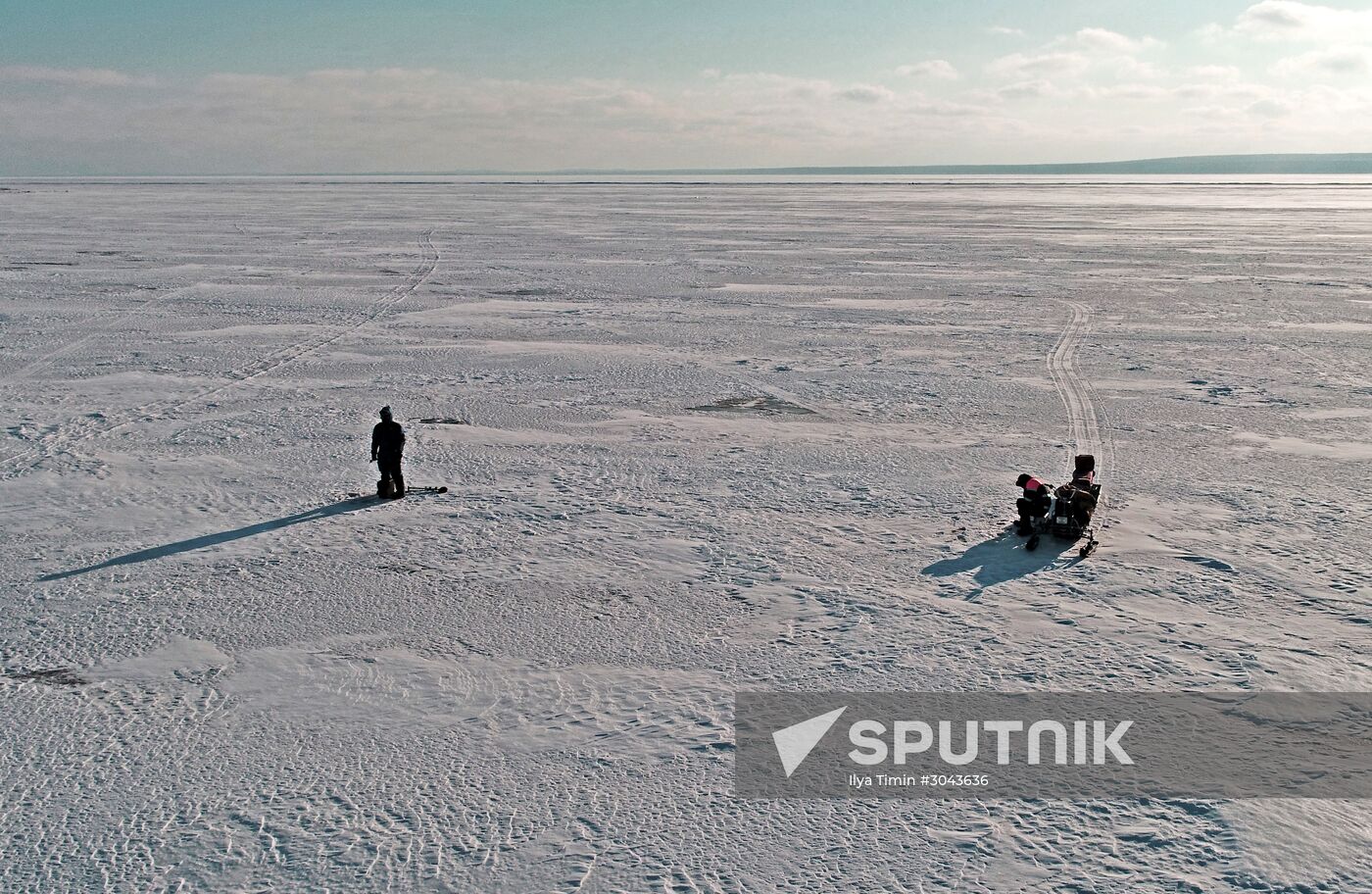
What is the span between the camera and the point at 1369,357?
1477 centimetres

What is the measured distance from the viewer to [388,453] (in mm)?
9047

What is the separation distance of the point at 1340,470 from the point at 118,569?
10.7 metres

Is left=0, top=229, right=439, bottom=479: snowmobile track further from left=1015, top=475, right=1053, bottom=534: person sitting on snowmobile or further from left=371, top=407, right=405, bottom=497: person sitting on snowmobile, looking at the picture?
left=1015, top=475, right=1053, bottom=534: person sitting on snowmobile

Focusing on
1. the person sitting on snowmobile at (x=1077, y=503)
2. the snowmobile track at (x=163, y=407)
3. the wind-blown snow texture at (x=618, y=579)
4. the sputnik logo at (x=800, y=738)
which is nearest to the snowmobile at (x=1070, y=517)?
the person sitting on snowmobile at (x=1077, y=503)

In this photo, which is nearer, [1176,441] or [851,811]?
[851,811]

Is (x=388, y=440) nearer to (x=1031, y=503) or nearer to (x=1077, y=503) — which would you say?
(x=1031, y=503)

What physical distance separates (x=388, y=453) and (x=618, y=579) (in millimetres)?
2841

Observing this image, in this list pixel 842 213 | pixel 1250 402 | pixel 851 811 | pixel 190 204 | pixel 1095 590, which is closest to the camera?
pixel 851 811

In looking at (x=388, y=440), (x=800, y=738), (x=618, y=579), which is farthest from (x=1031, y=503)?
(x=388, y=440)

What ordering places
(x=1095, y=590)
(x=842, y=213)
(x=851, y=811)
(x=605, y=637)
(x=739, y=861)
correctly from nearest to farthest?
(x=739, y=861) → (x=851, y=811) → (x=605, y=637) → (x=1095, y=590) → (x=842, y=213)

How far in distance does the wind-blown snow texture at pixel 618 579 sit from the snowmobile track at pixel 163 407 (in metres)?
0.08

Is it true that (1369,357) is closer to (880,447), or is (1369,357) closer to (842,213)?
(880,447)

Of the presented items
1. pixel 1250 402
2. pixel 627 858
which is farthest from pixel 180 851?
pixel 1250 402

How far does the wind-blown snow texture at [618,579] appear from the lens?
457cm
